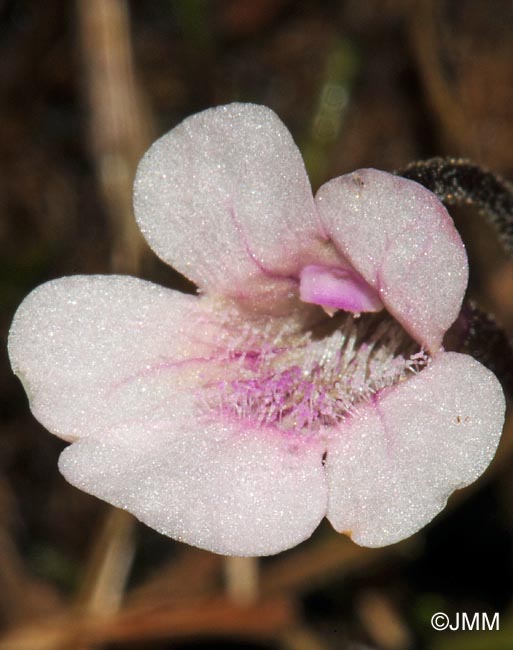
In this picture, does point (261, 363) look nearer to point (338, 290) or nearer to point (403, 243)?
point (338, 290)

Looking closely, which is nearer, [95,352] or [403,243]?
[403,243]

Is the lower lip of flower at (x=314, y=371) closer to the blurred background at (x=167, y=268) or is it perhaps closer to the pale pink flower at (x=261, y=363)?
the pale pink flower at (x=261, y=363)

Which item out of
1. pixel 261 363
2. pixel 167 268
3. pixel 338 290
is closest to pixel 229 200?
pixel 338 290

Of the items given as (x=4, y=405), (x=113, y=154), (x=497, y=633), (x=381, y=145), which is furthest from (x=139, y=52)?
(x=497, y=633)

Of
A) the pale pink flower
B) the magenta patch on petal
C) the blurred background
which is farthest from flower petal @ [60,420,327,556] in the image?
the blurred background

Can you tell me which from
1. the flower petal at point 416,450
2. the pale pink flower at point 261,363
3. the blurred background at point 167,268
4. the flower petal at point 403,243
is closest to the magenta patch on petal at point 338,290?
the pale pink flower at point 261,363

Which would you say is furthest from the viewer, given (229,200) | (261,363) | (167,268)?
(167,268)

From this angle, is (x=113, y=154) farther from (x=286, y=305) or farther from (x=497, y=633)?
(x=497, y=633)
